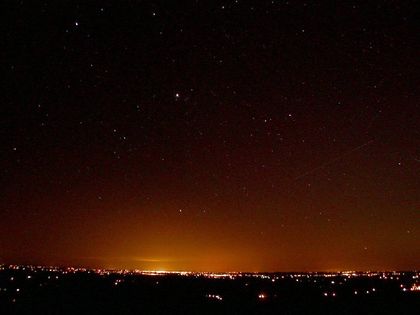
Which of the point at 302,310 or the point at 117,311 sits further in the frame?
the point at 302,310

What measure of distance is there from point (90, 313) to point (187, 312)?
6.43m

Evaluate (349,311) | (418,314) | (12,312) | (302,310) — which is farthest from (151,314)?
(418,314)

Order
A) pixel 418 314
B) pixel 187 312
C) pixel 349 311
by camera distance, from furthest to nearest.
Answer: pixel 349 311 → pixel 187 312 → pixel 418 314

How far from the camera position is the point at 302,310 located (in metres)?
33.9

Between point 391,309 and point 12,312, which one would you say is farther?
point 391,309

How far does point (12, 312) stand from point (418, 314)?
22634 millimetres

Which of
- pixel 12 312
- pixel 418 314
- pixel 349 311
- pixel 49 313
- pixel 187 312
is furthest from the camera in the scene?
pixel 349 311

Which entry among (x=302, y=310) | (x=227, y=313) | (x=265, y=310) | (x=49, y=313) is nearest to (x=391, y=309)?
(x=302, y=310)

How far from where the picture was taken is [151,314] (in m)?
29.9

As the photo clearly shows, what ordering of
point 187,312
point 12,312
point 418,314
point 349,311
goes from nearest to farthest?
point 12,312
point 418,314
point 187,312
point 349,311

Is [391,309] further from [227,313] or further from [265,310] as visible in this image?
[227,313]

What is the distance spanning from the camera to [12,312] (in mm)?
24750

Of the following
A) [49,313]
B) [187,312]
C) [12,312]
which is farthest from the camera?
[187,312]

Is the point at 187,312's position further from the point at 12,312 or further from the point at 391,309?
the point at 391,309
